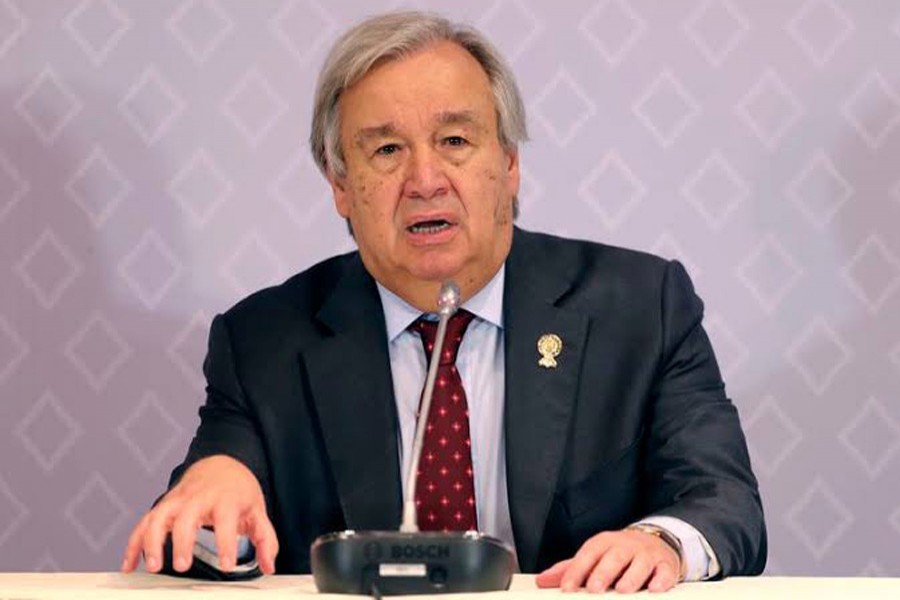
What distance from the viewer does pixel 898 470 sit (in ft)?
10.5

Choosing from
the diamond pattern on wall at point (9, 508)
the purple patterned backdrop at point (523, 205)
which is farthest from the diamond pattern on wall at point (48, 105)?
the diamond pattern on wall at point (9, 508)

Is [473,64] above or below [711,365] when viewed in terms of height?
above

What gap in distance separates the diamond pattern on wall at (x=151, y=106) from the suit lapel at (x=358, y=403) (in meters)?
0.81

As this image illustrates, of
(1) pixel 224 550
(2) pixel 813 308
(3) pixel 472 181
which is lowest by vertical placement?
(1) pixel 224 550

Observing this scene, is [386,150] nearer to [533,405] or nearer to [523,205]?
[533,405]

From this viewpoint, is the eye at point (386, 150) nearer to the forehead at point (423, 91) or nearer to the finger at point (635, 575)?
the forehead at point (423, 91)

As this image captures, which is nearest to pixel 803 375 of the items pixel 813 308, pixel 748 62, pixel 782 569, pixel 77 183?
pixel 813 308

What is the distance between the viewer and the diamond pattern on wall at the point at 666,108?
3.23m

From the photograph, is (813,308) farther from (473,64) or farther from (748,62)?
(473,64)

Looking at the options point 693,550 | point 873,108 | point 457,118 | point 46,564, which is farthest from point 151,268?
point 693,550

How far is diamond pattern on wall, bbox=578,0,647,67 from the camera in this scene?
10.7 ft

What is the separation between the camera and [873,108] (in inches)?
126

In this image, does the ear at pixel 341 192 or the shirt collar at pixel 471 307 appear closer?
the shirt collar at pixel 471 307

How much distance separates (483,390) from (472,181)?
33cm
